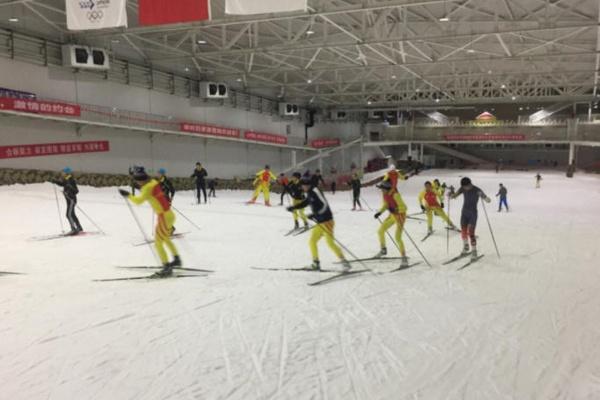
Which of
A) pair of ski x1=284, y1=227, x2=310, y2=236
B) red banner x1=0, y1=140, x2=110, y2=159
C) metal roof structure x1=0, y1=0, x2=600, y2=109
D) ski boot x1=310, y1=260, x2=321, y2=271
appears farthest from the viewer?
red banner x1=0, y1=140, x2=110, y2=159

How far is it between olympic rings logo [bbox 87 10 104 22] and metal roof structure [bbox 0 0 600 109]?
18.6 feet

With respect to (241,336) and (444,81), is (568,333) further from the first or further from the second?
(444,81)

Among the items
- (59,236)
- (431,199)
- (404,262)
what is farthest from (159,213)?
(431,199)

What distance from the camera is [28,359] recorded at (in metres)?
3.87

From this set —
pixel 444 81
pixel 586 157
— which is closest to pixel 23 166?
pixel 444 81

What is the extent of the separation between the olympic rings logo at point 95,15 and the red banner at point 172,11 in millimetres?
1096

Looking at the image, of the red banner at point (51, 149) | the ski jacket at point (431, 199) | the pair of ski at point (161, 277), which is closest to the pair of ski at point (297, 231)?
the ski jacket at point (431, 199)

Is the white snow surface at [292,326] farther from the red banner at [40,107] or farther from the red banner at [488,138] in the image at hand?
the red banner at [488,138]

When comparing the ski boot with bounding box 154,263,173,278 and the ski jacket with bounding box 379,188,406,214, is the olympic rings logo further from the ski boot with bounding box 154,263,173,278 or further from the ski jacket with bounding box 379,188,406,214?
the ski jacket with bounding box 379,188,406,214

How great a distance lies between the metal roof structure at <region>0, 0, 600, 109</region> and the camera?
15695 mm

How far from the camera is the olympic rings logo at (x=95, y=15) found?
9234 mm

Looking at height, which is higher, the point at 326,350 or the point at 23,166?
the point at 23,166

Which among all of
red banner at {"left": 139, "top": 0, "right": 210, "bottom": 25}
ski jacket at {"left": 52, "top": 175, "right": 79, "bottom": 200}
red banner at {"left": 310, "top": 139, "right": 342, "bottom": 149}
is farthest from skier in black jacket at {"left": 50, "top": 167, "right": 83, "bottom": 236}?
red banner at {"left": 310, "top": 139, "right": 342, "bottom": 149}

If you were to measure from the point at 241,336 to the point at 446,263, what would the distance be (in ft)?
15.6
